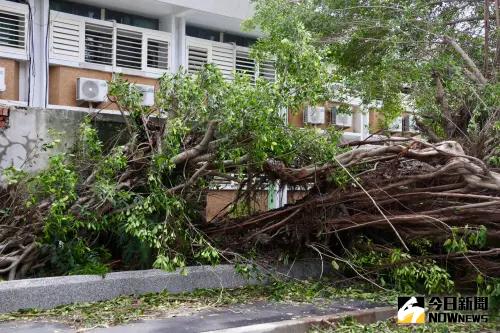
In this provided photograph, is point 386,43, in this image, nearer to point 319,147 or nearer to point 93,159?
point 319,147

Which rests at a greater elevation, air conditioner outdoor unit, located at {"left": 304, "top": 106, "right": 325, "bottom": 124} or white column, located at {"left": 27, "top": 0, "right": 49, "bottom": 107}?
white column, located at {"left": 27, "top": 0, "right": 49, "bottom": 107}

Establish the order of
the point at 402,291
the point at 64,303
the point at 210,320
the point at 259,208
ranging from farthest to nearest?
the point at 259,208, the point at 402,291, the point at 64,303, the point at 210,320

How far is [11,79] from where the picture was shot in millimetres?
12961

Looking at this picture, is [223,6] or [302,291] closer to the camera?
[302,291]

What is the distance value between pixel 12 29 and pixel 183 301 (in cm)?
786

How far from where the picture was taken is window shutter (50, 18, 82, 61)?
13.4m

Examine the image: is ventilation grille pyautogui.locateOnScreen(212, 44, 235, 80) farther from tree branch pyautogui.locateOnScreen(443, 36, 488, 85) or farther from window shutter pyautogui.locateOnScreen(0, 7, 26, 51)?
tree branch pyautogui.locateOnScreen(443, 36, 488, 85)

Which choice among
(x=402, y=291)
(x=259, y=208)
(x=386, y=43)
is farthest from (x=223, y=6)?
(x=402, y=291)

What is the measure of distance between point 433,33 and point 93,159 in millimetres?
7224

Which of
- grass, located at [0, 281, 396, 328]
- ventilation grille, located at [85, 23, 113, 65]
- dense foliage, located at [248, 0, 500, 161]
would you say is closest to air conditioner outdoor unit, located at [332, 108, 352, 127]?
dense foliage, located at [248, 0, 500, 161]

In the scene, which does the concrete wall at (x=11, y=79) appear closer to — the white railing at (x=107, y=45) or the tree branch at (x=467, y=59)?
the white railing at (x=107, y=45)

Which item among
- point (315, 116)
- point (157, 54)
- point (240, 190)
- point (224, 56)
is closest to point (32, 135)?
point (240, 190)

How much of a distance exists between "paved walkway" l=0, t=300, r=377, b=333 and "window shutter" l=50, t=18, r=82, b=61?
26.3 ft

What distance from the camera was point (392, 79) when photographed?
39.9 feet
